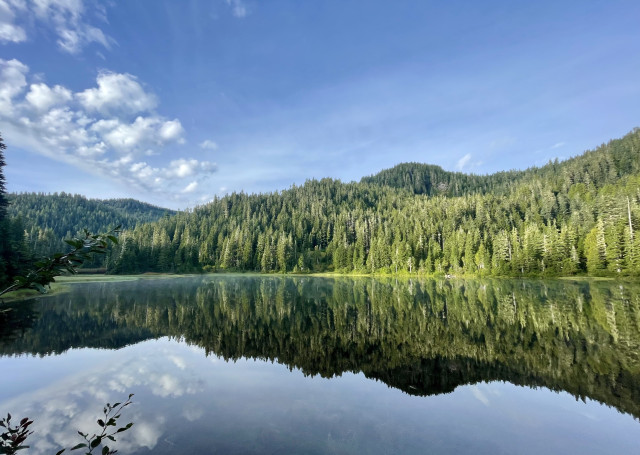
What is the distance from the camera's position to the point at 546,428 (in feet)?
40.1

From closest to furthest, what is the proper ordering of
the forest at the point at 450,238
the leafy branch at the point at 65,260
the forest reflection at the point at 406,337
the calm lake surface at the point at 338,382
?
the leafy branch at the point at 65,260 → the calm lake surface at the point at 338,382 → the forest reflection at the point at 406,337 → the forest at the point at 450,238

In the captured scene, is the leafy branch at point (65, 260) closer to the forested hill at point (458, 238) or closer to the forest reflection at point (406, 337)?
the forest reflection at point (406, 337)

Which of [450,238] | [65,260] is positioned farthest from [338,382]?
[450,238]

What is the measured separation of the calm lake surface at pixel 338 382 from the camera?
11.4m

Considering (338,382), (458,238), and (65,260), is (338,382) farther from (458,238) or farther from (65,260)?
(458,238)

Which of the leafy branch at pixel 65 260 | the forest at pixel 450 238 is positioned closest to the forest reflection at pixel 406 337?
the leafy branch at pixel 65 260

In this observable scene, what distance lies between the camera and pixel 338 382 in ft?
54.9

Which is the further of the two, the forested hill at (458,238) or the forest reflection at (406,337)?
the forested hill at (458,238)

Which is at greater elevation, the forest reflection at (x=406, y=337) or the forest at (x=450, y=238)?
the forest at (x=450, y=238)

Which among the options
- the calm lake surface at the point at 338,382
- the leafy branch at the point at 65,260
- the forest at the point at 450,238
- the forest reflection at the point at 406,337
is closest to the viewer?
the leafy branch at the point at 65,260

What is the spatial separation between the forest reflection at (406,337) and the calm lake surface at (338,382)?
151 mm

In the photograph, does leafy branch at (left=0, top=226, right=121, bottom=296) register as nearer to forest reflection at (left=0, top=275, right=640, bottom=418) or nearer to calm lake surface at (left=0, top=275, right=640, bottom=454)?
calm lake surface at (left=0, top=275, right=640, bottom=454)

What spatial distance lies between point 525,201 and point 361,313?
158 metres

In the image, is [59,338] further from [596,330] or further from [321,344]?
[596,330]
